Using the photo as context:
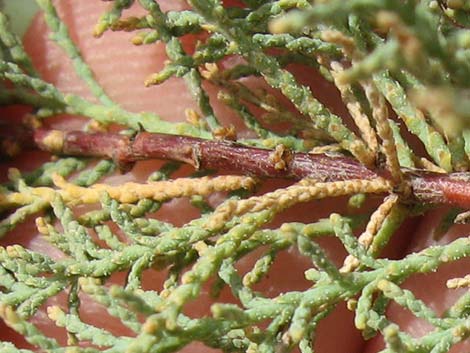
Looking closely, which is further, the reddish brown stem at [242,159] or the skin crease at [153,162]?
the skin crease at [153,162]

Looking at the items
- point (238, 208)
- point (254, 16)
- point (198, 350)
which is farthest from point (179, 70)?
point (198, 350)

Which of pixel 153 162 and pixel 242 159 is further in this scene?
pixel 153 162

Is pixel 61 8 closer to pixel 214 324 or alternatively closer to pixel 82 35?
pixel 82 35

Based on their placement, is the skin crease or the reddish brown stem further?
the skin crease

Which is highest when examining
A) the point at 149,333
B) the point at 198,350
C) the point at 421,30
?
the point at 421,30
